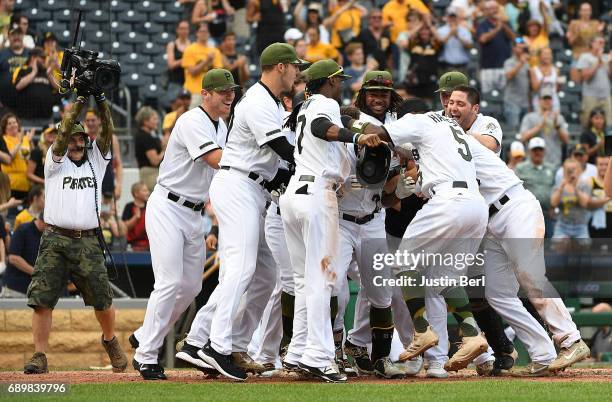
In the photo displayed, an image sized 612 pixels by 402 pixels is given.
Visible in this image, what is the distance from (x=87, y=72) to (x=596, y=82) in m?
10.3

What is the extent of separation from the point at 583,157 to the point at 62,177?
7.93 m

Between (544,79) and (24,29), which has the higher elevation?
(24,29)

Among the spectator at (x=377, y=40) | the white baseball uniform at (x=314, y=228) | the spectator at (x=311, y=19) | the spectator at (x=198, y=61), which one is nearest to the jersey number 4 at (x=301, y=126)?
the white baseball uniform at (x=314, y=228)

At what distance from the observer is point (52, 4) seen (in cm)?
1689

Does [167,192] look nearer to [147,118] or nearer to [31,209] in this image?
[31,209]

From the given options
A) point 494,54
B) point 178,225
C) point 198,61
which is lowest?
point 178,225

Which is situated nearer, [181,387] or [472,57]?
[181,387]

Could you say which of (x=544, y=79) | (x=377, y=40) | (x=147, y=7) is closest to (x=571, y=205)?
(x=544, y=79)

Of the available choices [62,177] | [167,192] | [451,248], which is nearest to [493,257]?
[451,248]

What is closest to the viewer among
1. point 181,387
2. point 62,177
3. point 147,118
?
point 181,387

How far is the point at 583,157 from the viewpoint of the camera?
622 inches

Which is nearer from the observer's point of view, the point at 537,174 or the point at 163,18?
the point at 537,174

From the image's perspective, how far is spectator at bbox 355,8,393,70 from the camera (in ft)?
56.7

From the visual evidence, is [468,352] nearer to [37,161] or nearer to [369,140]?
[369,140]
